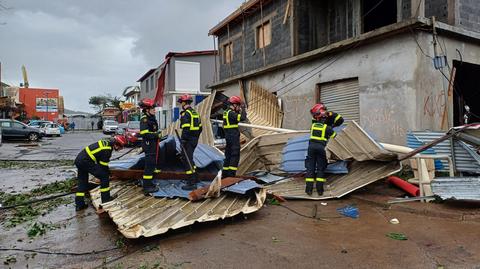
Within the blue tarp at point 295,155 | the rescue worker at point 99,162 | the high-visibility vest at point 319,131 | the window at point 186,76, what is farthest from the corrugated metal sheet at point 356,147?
the window at point 186,76

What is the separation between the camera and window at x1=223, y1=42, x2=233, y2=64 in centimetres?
1752

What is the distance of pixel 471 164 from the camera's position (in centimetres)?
580

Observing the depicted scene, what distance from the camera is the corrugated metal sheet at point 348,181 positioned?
240 inches

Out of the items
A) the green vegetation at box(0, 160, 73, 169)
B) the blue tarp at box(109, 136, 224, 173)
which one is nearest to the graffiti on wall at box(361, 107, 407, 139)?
the blue tarp at box(109, 136, 224, 173)

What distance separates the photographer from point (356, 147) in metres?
6.18

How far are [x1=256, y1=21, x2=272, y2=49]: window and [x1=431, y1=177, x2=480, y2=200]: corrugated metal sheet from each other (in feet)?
33.0

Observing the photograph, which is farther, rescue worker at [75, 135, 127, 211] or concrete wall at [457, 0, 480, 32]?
concrete wall at [457, 0, 480, 32]

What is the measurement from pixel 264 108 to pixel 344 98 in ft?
11.1

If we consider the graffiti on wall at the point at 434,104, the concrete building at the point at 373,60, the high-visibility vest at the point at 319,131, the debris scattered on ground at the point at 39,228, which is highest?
the concrete building at the point at 373,60

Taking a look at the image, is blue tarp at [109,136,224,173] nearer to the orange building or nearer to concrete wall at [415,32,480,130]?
concrete wall at [415,32,480,130]

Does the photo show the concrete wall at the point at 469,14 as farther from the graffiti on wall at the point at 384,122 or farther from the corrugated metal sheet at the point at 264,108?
the corrugated metal sheet at the point at 264,108

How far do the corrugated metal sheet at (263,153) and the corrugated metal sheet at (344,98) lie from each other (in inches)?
113

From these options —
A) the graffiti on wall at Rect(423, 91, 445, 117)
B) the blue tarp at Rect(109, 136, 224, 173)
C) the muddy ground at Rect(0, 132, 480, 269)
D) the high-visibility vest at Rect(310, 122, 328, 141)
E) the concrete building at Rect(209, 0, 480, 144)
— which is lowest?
the muddy ground at Rect(0, 132, 480, 269)

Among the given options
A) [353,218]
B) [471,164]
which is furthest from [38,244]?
[471,164]
